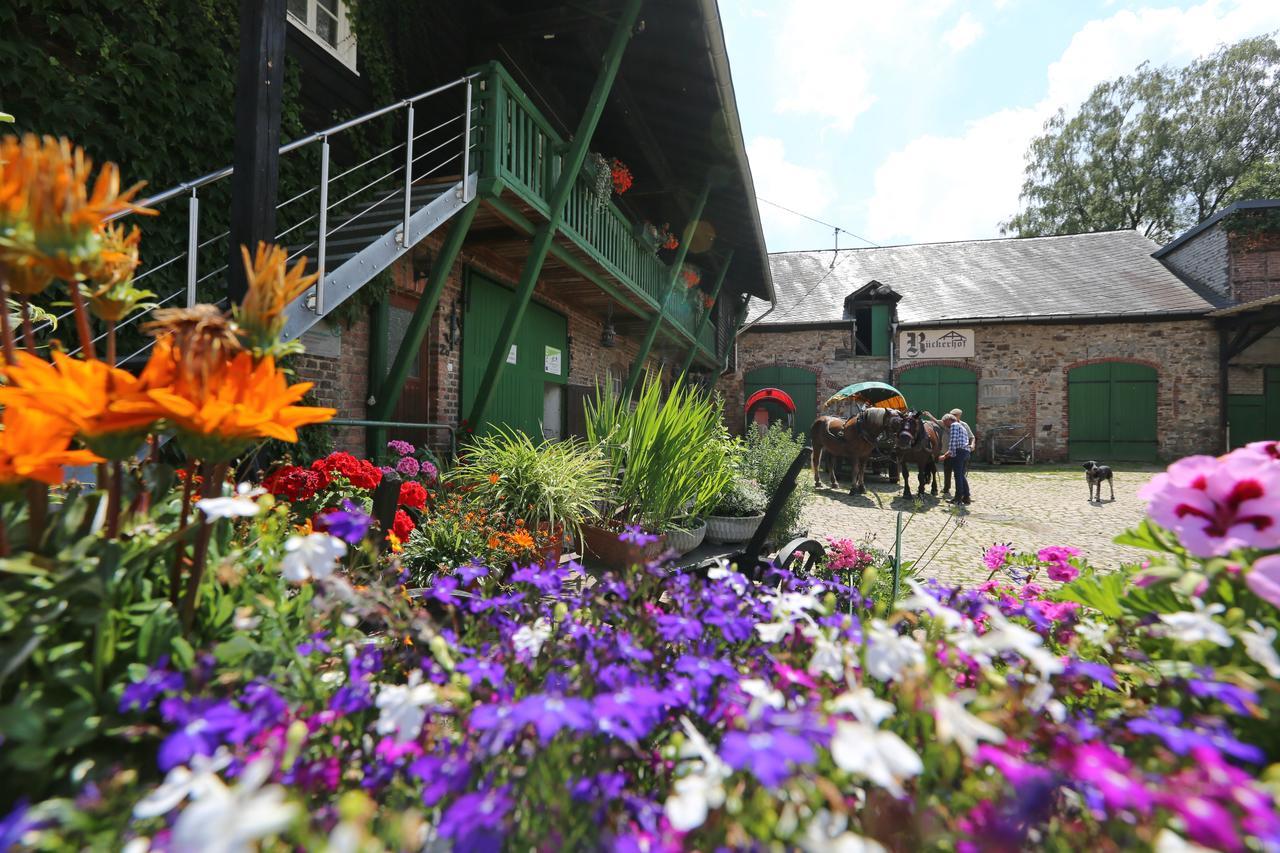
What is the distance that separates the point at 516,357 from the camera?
6566 mm

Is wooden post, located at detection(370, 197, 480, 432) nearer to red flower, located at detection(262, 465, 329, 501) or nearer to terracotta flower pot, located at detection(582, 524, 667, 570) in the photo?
red flower, located at detection(262, 465, 329, 501)

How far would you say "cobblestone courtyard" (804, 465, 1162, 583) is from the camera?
16.5ft

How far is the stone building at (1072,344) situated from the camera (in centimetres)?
1355

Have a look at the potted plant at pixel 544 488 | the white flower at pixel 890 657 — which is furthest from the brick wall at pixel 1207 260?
the white flower at pixel 890 657

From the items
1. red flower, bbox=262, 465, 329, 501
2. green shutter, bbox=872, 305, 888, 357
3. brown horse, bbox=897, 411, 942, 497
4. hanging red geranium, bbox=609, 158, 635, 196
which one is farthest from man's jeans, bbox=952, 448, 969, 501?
Result: red flower, bbox=262, 465, 329, 501

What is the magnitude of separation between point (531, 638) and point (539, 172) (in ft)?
15.2

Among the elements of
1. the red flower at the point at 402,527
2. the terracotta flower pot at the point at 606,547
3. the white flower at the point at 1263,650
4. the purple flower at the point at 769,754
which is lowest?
the terracotta flower pot at the point at 606,547

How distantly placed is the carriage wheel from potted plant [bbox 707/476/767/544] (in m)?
0.61

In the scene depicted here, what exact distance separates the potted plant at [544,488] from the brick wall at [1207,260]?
61.7ft

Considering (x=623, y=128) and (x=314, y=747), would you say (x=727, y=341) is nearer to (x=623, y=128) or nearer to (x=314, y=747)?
(x=623, y=128)

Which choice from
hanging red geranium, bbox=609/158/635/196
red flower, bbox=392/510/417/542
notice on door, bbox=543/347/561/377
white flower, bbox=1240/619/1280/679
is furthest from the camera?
notice on door, bbox=543/347/561/377

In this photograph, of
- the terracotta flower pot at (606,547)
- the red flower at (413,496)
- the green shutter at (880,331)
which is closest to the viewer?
the red flower at (413,496)

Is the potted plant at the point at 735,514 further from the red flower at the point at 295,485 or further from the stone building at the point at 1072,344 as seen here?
the stone building at the point at 1072,344

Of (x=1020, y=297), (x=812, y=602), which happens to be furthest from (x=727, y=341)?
(x=812, y=602)
